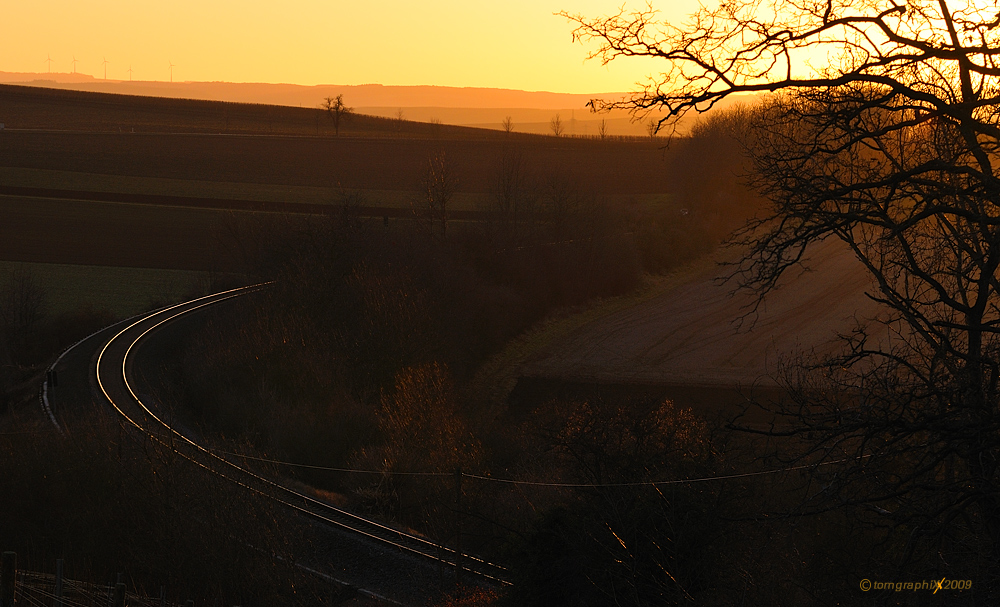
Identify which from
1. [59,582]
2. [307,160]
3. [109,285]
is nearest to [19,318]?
[109,285]

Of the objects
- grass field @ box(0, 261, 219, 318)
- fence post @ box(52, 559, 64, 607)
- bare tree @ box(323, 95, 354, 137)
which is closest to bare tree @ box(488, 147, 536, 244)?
grass field @ box(0, 261, 219, 318)

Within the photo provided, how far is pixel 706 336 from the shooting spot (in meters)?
43.1

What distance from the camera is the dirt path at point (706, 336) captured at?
126 ft

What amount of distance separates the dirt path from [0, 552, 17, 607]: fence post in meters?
28.1

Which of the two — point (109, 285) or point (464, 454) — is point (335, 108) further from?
point (464, 454)

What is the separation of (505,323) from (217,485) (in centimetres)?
3004

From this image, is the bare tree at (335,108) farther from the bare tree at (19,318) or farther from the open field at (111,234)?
the bare tree at (19,318)

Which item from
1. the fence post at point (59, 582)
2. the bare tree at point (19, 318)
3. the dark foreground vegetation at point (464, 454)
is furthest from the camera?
the bare tree at point (19, 318)

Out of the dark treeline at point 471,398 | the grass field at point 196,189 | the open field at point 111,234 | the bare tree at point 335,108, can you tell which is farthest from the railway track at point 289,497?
the bare tree at point 335,108

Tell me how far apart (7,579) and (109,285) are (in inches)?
1624

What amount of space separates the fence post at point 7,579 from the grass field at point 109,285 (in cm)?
3493

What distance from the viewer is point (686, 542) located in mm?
10234

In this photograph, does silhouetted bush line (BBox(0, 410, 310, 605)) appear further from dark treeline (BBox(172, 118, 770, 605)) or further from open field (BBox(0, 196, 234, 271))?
open field (BBox(0, 196, 234, 271))

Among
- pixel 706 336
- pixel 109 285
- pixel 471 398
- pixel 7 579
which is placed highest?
pixel 109 285
